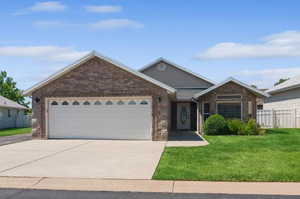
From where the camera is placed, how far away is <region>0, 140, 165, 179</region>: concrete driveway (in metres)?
9.47

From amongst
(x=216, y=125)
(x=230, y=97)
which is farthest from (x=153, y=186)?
(x=230, y=97)

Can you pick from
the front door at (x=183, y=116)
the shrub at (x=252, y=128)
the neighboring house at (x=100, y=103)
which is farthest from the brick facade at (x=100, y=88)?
the front door at (x=183, y=116)

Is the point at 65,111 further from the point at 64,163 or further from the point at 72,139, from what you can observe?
the point at 64,163

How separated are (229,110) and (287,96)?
8466mm

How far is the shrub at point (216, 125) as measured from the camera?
21062 mm

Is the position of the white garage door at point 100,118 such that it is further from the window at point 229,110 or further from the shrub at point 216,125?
the window at point 229,110

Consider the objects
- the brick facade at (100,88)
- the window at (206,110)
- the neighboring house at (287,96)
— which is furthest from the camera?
the neighboring house at (287,96)

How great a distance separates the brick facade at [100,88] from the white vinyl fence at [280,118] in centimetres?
1289

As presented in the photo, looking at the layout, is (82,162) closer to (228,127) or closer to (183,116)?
(228,127)

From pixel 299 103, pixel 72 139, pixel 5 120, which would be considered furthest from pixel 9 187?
pixel 5 120

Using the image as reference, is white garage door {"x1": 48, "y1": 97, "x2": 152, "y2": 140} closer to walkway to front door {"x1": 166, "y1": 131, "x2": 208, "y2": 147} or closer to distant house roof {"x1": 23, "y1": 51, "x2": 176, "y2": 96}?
distant house roof {"x1": 23, "y1": 51, "x2": 176, "y2": 96}

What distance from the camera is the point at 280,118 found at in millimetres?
28297

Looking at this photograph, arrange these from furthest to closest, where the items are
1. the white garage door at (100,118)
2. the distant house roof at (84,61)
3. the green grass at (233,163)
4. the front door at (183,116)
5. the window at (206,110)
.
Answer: the front door at (183,116) < the window at (206,110) < the white garage door at (100,118) < the distant house roof at (84,61) < the green grass at (233,163)

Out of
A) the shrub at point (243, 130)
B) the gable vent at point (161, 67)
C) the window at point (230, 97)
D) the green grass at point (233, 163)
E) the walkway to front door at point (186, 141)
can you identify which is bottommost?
the walkway to front door at point (186, 141)
